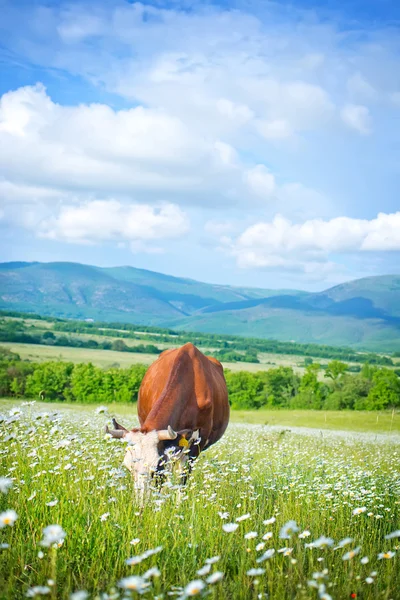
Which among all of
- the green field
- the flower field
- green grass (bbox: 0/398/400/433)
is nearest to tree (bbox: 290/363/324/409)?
green grass (bbox: 0/398/400/433)

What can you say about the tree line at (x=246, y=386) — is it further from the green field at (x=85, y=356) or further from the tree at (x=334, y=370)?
the green field at (x=85, y=356)

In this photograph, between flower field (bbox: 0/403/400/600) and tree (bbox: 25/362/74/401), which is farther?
tree (bbox: 25/362/74/401)

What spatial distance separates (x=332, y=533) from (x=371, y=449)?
9.34 metres

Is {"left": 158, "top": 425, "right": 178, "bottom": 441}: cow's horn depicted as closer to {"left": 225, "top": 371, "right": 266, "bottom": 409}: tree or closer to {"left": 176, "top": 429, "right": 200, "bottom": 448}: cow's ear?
{"left": 176, "top": 429, "right": 200, "bottom": 448}: cow's ear

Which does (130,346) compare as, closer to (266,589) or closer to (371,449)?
(371,449)

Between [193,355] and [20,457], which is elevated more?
[193,355]

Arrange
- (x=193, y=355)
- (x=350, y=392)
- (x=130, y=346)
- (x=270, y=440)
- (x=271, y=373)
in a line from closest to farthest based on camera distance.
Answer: (x=193, y=355) → (x=270, y=440) → (x=350, y=392) → (x=271, y=373) → (x=130, y=346)

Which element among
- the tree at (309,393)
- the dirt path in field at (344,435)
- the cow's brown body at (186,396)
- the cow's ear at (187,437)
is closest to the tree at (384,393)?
the tree at (309,393)

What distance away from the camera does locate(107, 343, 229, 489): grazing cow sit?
7.35 metres

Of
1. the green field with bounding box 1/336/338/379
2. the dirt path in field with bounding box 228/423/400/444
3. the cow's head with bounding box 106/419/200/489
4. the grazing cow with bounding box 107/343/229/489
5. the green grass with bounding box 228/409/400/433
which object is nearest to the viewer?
the cow's head with bounding box 106/419/200/489

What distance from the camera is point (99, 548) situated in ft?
15.9

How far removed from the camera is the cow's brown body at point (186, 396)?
8.96m

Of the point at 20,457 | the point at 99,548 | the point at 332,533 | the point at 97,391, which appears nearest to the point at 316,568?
the point at 332,533

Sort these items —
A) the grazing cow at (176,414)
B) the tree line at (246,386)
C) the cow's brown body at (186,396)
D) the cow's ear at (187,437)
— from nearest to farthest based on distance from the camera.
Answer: the grazing cow at (176,414) → the cow's ear at (187,437) → the cow's brown body at (186,396) → the tree line at (246,386)
